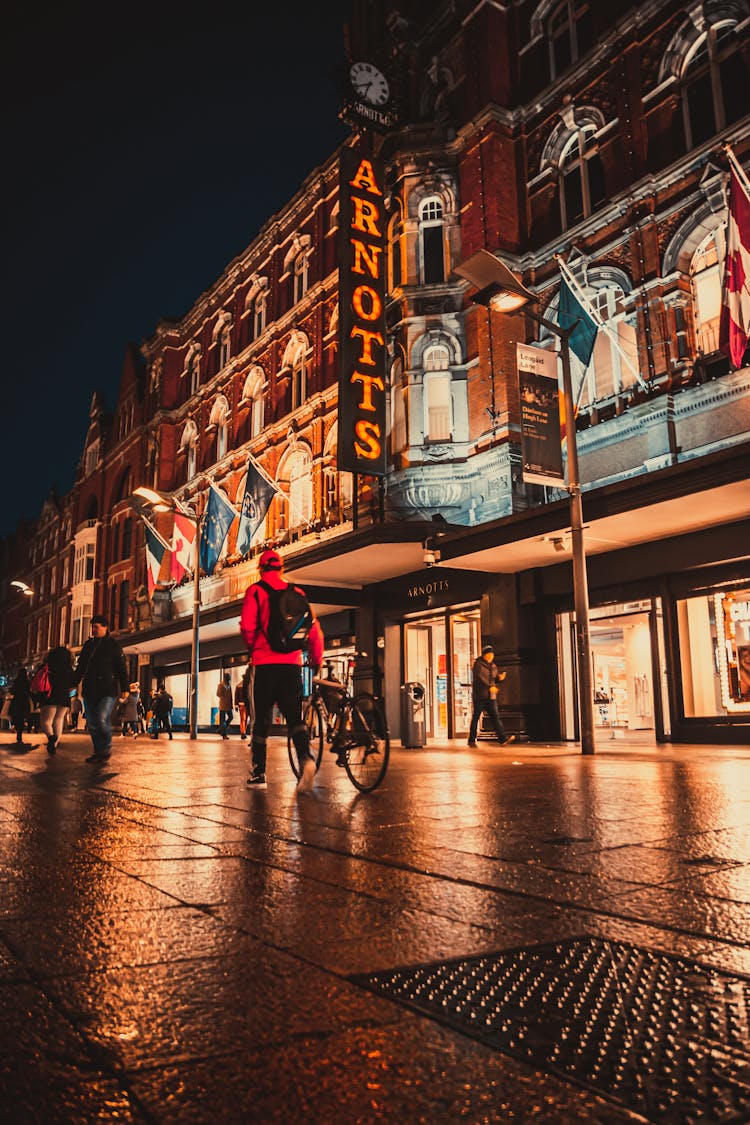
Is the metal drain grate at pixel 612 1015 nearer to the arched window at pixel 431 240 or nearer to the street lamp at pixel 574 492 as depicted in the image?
the street lamp at pixel 574 492

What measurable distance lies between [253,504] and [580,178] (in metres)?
11.6

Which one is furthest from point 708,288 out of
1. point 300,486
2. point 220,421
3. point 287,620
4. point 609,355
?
point 220,421

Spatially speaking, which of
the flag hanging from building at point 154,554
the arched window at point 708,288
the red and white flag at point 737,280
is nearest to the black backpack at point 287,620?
the red and white flag at point 737,280

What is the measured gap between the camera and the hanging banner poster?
14047 millimetres

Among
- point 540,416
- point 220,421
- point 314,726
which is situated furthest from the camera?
point 220,421

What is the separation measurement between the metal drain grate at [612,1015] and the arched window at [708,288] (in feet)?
51.7

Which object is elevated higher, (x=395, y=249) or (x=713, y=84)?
(x=395, y=249)

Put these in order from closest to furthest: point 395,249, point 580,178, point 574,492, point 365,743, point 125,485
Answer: point 365,743
point 574,492
point 580,178
point 395,249
point 125,485

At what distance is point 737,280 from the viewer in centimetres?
1311

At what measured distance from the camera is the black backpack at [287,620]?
720cm

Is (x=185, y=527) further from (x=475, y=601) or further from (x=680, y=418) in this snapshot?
(x=680, y=418)

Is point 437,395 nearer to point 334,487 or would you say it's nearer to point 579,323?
point 334,487

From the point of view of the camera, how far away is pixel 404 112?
81.7 feet

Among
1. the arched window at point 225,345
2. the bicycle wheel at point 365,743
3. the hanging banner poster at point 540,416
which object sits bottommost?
the bicycle wheel at point 365,743
